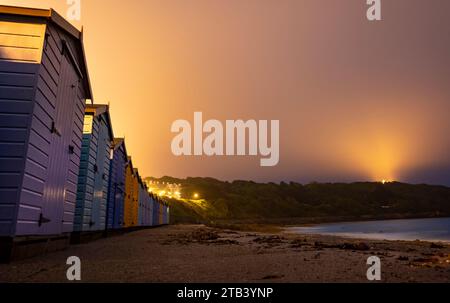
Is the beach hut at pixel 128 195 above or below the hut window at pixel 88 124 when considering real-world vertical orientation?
below

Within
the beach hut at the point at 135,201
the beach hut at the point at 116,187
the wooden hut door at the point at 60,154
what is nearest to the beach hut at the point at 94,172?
the beach hut at the point at 116,187

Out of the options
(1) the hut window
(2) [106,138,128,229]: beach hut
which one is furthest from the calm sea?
(1) the hut window

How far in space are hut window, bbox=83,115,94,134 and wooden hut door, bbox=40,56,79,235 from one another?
3364mm

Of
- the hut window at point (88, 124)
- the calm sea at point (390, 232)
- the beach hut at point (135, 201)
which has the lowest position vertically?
the calm sea at point (390, 232)

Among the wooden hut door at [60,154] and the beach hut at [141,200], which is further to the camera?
the beach hut at [141,200]

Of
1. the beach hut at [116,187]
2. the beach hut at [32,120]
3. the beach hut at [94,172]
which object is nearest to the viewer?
the beach hut at [32,120]

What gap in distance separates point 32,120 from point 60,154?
2527mm

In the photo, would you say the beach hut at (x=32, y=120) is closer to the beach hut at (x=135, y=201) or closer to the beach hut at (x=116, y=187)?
the beach hut at (x=116, y=187)

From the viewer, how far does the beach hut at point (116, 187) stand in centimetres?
1912

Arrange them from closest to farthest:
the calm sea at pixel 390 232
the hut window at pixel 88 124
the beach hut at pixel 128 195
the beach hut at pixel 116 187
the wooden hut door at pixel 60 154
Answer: the wooden hut door at pixel 60 154 < the hut window at pixel 88 124 < the beach hut at pixel 116 187 < the beach hut at pixel 128 195 < the calm sea at pixel 390 232

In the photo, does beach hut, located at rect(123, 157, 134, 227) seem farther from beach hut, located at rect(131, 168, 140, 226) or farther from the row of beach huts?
the row of beach huts

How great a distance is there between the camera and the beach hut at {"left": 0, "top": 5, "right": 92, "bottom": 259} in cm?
711
